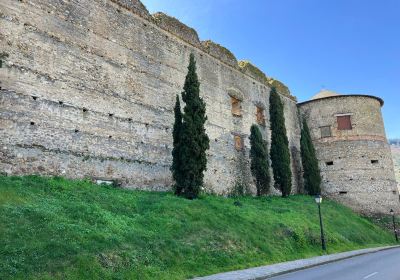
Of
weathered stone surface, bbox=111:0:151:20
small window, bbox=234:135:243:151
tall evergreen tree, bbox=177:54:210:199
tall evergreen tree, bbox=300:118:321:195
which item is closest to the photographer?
tall evergreen tree, bbox=177:54:210:199

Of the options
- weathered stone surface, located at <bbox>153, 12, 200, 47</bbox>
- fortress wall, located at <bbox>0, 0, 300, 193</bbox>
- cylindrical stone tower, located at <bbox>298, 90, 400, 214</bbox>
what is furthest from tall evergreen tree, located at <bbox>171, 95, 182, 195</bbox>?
cylindrical stone tower, located at <bbox>298, 90, 400, 214</bbox>

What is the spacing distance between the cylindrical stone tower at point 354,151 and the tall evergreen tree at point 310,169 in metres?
1.99

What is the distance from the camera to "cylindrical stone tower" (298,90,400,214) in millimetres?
27703

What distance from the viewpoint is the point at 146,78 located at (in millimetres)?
17875

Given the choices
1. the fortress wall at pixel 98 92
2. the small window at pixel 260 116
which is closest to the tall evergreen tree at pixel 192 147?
the fortress wall at pixel 98 92

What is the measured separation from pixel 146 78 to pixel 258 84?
1138 centimetres

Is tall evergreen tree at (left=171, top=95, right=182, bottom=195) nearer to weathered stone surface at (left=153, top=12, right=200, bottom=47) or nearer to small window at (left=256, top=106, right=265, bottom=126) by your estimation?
weathered stone surface at (left=153, top=12, right=200, bottom=47)

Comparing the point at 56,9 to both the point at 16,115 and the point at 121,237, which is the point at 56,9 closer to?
the point at 16,115

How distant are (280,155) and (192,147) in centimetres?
949

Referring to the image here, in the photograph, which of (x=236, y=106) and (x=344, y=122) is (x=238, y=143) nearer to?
(x=236, y=106)

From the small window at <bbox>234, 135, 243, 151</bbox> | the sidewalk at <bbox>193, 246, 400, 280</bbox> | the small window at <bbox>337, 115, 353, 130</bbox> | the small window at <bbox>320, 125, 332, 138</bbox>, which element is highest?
the small window at <bbox>337, 115, 353, 130</bbox>

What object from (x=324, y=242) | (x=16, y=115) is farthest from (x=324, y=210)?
(x=16, y=115)

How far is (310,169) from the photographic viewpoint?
1064 inches

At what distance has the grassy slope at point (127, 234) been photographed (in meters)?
7.62
